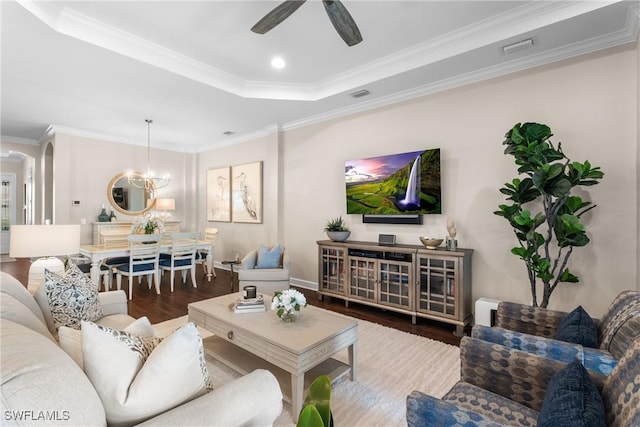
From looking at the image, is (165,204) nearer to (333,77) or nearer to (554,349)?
(333,77)

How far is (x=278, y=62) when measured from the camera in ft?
11.5

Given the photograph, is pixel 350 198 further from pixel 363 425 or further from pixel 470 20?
pixel 363 425

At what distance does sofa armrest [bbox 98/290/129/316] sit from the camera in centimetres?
240

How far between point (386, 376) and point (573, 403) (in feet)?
5.25

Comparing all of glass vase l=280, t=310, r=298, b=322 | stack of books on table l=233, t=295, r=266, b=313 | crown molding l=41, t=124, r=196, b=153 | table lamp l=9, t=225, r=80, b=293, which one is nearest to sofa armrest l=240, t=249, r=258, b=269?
stack of books on table l=233, t=295, r=266, b=313

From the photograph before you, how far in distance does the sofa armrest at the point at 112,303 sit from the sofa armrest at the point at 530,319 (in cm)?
299

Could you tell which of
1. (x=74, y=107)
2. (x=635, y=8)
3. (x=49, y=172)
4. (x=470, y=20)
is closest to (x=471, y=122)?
(x=470, y=20)

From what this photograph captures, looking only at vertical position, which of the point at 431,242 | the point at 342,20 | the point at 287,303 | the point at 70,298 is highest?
the point at 342,20

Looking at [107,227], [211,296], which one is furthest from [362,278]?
[107,227]

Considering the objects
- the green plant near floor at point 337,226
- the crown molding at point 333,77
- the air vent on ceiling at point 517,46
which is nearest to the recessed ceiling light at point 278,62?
the crown molding at point 333,77

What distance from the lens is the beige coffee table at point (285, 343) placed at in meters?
1.91

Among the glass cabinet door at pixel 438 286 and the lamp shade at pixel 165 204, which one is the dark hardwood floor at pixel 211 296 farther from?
the lamp shade at pixel 165 204

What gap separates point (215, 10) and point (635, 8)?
3442 mm

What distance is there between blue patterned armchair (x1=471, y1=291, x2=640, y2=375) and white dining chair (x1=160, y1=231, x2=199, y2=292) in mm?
4461
